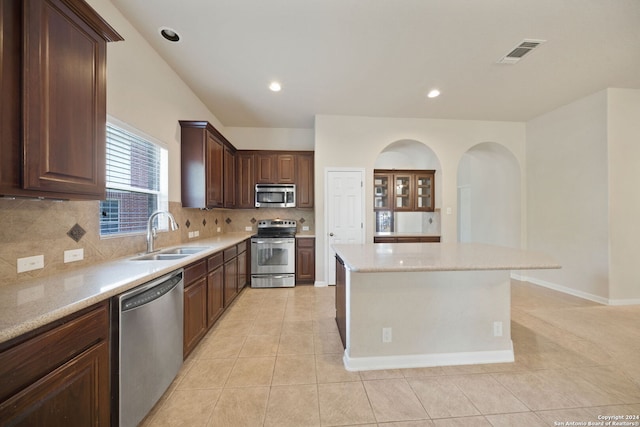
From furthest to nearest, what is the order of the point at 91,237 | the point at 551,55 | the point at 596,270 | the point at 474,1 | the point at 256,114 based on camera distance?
the point at 256,114, the point at 596,270, the point at 551,55, the point at 474,1, the point at 91,237

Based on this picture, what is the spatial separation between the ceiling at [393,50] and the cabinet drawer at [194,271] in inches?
87.1

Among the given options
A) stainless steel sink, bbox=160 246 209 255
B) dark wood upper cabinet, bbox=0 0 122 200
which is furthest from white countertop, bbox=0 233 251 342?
stainless steel sink, bbox=160 246 209 255

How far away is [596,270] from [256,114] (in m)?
5.79

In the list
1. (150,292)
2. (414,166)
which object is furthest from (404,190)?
(150,292)

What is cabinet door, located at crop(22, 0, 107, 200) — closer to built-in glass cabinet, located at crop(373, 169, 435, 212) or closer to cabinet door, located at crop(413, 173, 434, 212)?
built-in glass cabinet, located at crop(373, 169, 435, 212)

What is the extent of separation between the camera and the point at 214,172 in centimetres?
337

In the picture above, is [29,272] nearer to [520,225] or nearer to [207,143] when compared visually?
[207,143]

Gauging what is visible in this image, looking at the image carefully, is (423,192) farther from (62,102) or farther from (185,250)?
(62,102)

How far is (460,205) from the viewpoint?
650 centimetres

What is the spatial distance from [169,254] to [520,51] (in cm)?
421

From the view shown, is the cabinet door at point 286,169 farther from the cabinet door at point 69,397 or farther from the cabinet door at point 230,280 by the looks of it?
the cabinet door at point 69,397

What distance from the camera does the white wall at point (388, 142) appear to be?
4.06 metres

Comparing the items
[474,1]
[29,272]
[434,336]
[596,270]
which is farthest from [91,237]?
[596,270]

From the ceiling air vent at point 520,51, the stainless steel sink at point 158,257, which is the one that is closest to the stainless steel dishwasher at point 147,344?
the stainless steel sink at point 158,257
